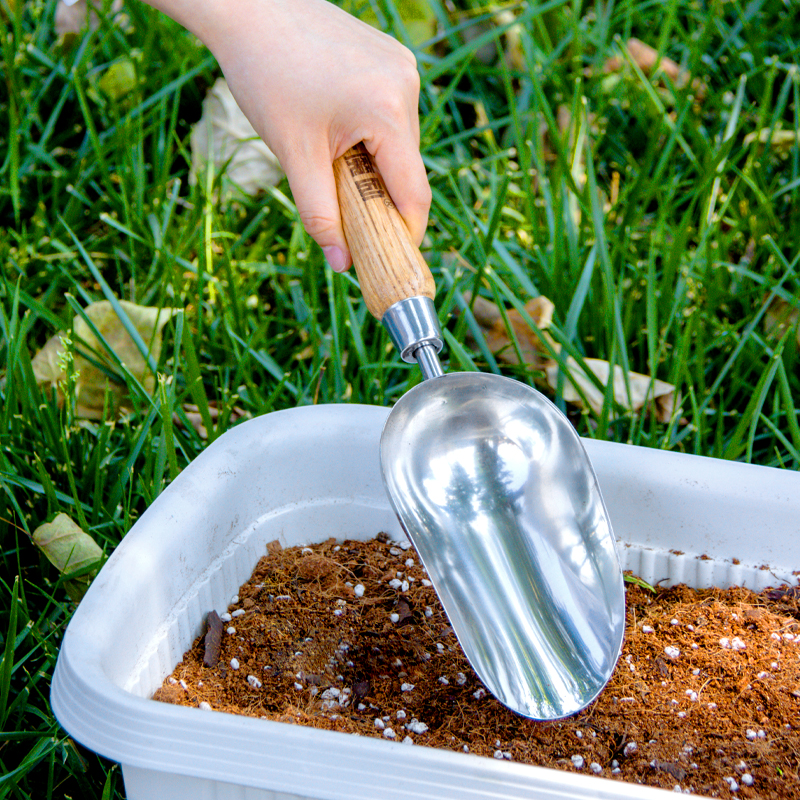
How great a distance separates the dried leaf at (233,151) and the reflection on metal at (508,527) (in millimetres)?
824

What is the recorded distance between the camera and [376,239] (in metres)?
0.75

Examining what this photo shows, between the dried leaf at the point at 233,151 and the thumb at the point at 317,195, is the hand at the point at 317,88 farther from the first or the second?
the dried leaf at the point at 233,151

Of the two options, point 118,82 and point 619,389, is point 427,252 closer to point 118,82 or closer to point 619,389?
point 619,389

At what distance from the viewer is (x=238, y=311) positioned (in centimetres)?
119

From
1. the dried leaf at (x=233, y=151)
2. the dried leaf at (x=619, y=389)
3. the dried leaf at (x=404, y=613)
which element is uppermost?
the dried leaf at (x=233, y=151)

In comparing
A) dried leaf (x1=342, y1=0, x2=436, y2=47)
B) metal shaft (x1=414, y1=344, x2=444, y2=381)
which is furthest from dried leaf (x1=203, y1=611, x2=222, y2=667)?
dried leaf (x1=342, y1=0, x2=436, y2=47)

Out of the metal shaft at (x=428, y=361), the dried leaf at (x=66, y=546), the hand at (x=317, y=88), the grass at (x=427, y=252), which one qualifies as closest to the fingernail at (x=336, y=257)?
the hand at (x=317, y=88)

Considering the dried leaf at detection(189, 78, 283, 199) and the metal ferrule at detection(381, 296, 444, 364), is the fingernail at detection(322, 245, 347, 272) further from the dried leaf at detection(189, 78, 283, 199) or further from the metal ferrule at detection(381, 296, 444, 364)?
the dried leaf at detection(189, 78, 283, 199)

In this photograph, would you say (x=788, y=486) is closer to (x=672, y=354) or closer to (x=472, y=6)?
(x=672, y=354)

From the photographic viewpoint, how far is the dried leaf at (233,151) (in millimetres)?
1441

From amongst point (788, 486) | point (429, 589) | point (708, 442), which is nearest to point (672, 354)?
point (708, 442)

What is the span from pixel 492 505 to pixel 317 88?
1.22ft

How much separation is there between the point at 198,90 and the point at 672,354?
0.97 meters

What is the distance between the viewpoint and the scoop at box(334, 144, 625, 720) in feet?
2.40
